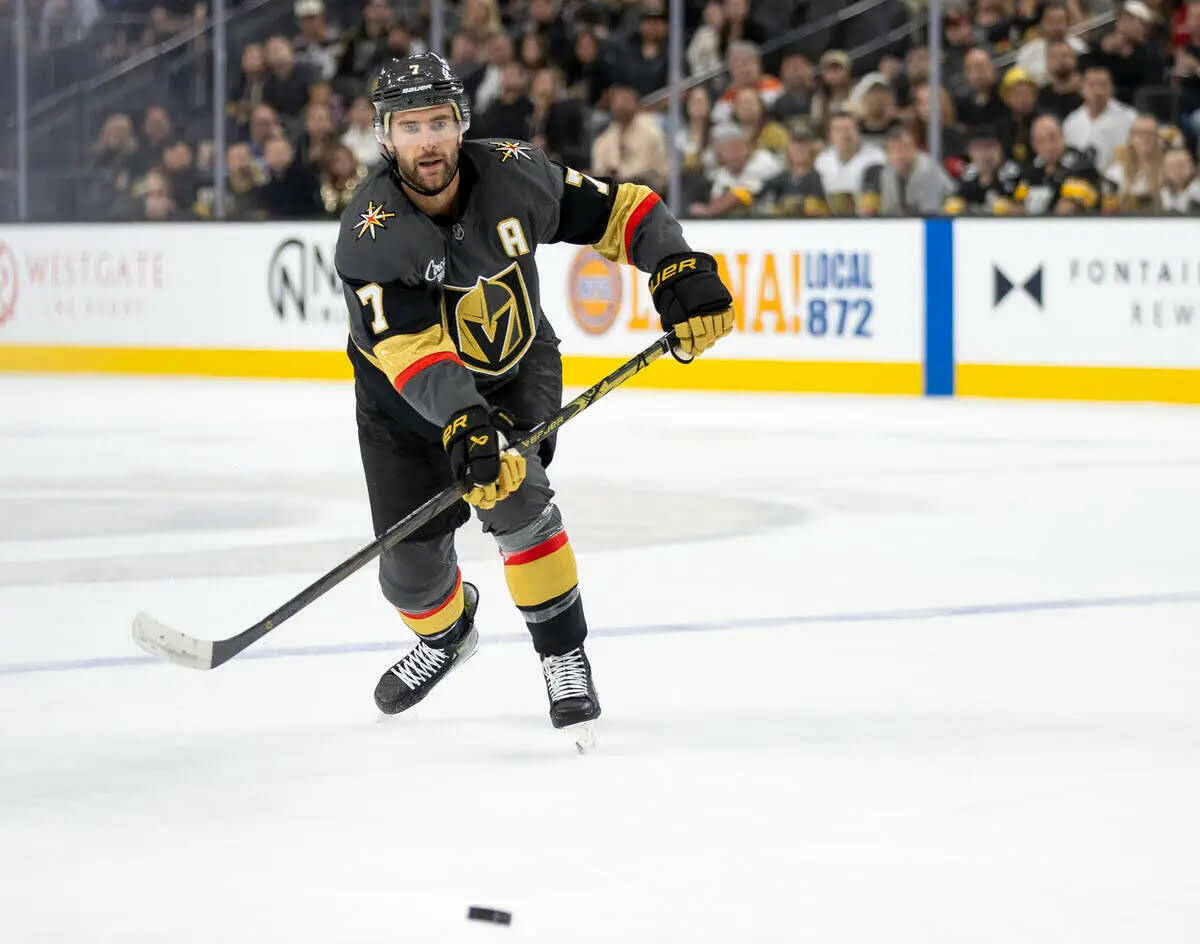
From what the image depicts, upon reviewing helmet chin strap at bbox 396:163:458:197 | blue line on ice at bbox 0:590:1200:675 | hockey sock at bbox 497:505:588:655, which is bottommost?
blue line on ice at bbox 0:590:1200:675

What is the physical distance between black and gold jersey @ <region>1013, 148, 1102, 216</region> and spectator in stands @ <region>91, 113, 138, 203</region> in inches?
207

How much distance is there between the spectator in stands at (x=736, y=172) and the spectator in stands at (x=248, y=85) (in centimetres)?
293

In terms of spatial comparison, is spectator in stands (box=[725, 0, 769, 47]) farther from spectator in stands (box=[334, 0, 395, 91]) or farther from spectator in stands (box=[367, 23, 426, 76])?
spectator in stands (box=[334, 0, 395, 91])

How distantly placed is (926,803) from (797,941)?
2.35ft

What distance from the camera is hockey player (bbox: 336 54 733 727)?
141 inches

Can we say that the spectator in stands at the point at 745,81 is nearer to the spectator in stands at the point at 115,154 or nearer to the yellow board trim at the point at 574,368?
the yellow board trim at the point at 574,368

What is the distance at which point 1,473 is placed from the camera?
792cm

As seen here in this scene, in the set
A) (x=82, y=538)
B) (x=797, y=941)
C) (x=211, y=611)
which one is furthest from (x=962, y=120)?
(x=797, y=941)

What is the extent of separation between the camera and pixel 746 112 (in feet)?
35.4

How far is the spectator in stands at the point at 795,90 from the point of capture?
1078 centimetres

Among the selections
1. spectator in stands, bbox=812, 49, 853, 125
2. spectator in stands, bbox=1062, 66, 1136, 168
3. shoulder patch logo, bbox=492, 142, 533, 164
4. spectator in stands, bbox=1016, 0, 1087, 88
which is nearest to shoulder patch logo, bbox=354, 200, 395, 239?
shoulder patch logo, bbox=492, 142, 533, 164

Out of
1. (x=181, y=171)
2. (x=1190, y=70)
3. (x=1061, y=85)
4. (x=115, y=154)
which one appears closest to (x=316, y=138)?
(x=181, y=171)

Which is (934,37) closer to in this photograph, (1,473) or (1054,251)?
(1054,251)

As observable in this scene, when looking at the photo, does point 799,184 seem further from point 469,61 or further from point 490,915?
point 490,915
